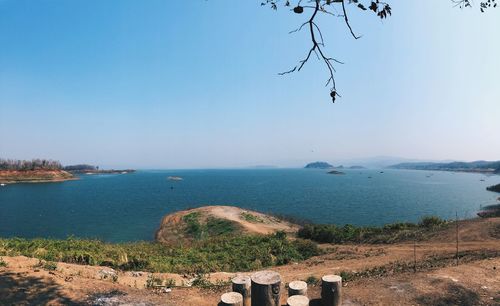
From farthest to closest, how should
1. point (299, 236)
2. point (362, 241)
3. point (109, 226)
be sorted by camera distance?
point (109, 226) < point (299, 236) < point (362, 241)

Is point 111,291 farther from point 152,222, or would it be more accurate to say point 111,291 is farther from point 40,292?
point 152,222

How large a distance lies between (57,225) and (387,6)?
173 feet

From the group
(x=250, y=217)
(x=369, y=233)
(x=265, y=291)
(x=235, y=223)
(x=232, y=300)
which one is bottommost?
(x=250, y=217)

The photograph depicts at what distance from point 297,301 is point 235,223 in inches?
1156

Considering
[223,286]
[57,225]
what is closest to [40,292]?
[223,286]

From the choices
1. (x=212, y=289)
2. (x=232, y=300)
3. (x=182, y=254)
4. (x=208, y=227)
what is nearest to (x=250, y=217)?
(x=208, y=227)

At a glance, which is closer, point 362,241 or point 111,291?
point 111,291

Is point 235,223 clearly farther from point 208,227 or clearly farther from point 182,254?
point 182,254

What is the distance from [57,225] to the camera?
48000 millimetres

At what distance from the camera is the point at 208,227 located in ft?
126

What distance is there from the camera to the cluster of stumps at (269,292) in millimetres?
8039

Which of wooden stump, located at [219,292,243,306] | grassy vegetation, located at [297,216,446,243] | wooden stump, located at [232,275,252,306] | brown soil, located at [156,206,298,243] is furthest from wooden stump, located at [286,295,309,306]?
brown soil, located at [156,206,298,243]

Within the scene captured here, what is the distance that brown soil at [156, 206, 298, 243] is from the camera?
36056 mm

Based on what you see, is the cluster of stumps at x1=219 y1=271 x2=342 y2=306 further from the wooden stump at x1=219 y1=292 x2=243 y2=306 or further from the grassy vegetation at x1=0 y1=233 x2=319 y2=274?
the grassy vegetation at x1=0 y1=233 x2=319 y2=274
